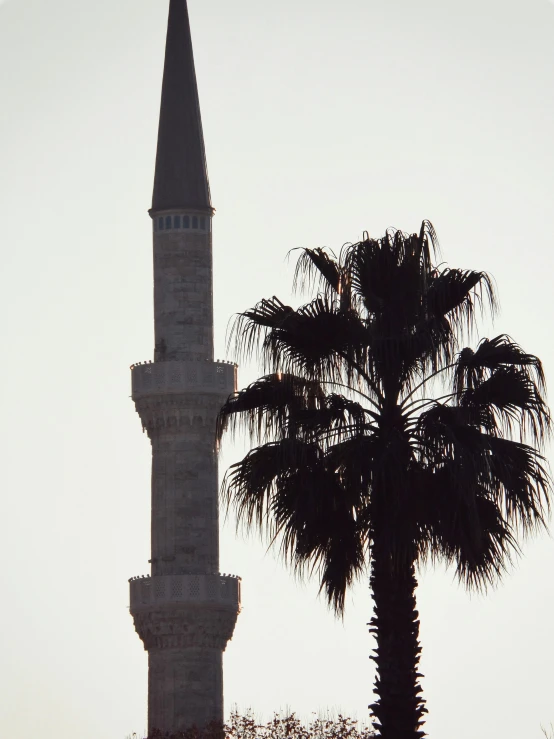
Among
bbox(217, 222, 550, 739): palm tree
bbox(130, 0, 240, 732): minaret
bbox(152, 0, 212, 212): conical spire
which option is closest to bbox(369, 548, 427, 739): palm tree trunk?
bbox(217, 222, 550, 739): palm tree

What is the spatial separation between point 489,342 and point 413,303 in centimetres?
115

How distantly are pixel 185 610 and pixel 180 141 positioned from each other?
50.1 ft

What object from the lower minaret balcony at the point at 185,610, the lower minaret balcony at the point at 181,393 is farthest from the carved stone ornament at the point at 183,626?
the lower minaret balcony at the point at 181,393

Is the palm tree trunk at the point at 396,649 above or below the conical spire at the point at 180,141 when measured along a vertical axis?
below

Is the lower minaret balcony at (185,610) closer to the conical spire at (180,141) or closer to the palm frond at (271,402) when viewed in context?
the conical spire at (180,141)

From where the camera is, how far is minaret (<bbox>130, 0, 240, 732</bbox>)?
64750mm

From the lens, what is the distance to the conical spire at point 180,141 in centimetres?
6681

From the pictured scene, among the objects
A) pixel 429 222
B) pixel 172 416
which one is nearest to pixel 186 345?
pixel 172 416

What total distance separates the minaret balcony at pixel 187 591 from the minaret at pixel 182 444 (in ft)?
0.10

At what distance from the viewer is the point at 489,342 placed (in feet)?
90.1

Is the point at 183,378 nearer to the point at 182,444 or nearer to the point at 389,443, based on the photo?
the point at 182,444

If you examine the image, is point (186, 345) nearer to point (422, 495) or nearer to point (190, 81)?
point (190, 81)

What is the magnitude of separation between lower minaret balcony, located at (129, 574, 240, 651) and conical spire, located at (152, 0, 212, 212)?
1212cm

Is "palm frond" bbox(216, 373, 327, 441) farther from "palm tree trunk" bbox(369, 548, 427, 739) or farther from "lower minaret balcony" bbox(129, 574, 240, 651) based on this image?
"lower minaret balcony" bbox(129, 574, 240, 651)
